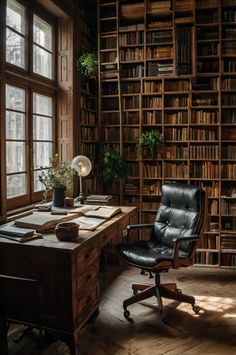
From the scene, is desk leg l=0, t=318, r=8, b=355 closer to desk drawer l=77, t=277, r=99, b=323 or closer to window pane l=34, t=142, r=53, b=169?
desk drawer l=77, t=277, r=99, b=323

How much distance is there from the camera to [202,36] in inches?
186

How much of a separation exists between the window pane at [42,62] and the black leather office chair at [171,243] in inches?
74.3

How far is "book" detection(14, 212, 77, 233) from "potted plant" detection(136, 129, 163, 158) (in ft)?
6.67

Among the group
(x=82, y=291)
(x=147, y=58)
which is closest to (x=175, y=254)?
(x=82, y=291)

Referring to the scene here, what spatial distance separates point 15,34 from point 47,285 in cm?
244

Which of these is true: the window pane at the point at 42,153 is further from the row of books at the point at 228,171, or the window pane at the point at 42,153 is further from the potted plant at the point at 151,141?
the row of books at the point at 228,171

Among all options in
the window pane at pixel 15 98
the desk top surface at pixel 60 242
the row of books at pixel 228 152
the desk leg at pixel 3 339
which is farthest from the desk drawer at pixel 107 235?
the row of books at pixel 228 152

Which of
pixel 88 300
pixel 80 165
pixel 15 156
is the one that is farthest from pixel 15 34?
pixel 88 300

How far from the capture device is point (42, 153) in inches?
160

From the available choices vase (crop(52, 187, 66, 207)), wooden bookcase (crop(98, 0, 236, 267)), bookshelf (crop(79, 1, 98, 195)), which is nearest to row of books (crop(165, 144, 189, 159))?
wooden bookcase (crop(98, 0, 236, 267))

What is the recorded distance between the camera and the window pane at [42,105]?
3887mm

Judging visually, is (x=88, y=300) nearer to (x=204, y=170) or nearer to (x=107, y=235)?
(x=107, y=235)

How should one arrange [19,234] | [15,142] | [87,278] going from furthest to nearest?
[15,142]
[87,278]
[19,234]

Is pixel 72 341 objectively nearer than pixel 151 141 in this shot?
Yes
